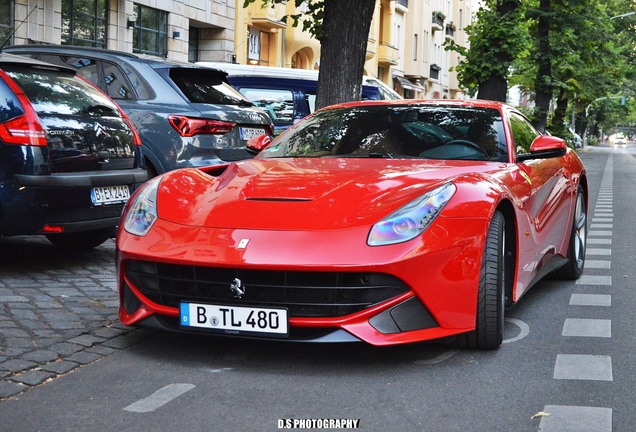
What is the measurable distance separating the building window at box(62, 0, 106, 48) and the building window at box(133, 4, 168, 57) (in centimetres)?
141

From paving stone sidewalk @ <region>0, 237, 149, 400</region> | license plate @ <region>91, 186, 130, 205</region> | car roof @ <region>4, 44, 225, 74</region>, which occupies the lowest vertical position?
paving stone sidewalk @ <region>0, 237, 149, 400</region>

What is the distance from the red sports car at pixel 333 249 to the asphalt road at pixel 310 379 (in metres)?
0.19

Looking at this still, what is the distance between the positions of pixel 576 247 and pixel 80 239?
12.8 ft

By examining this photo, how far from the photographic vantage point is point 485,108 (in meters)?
6.33

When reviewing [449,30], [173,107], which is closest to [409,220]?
[173,107]

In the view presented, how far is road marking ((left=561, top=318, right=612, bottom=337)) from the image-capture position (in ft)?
18.1

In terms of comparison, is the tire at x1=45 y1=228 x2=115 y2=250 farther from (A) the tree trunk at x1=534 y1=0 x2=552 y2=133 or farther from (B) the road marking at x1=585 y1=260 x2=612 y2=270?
(A) the tree trunk at x1=534 y1=0 x2=552 y2=133

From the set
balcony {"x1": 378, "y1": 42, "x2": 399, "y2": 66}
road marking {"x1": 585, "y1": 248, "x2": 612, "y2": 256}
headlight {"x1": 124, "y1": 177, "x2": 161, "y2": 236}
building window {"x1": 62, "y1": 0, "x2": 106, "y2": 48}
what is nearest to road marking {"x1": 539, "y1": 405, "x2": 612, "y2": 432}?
headlight {"x1": 124, "y1": 177, "x2": 161, "y2": 236}

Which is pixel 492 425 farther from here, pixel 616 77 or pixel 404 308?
pixel 616 77

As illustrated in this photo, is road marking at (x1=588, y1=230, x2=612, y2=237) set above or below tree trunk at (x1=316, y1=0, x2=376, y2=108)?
below

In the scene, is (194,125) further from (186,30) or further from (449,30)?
(449,30)

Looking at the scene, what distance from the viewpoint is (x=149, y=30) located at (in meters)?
25.2

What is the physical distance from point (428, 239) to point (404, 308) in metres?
0.32

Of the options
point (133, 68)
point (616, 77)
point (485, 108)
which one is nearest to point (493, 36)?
point (133, 68)
